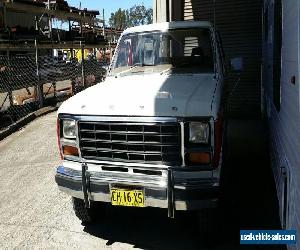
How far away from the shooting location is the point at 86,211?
4.94 metres

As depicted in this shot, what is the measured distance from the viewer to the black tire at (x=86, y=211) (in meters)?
4.89

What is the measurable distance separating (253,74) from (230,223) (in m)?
6.75

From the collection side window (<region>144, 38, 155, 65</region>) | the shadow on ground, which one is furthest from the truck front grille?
side window (<region>144, 38, 155, 65</region>)

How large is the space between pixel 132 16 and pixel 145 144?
423ft

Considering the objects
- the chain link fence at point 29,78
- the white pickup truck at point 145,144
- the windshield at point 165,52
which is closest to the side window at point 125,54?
the windshield at point 165,52

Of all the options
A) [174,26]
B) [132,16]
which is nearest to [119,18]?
[132,16]

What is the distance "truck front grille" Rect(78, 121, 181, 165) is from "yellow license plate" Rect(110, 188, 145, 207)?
1.08 feet

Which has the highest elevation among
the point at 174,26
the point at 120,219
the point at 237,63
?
the point at 174,26

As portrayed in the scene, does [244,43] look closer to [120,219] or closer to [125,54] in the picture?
[125,54]

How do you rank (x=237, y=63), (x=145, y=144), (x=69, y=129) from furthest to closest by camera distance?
(x=237, y=63)
(x=69, y=129)
(x=145, y=144)

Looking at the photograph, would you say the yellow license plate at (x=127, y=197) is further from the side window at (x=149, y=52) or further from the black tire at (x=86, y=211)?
the side window at (x=149, y=52)

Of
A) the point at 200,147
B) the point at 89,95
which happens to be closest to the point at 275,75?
the point at 200,147

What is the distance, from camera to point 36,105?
13461mm

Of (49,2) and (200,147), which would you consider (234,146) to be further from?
(49,2)
